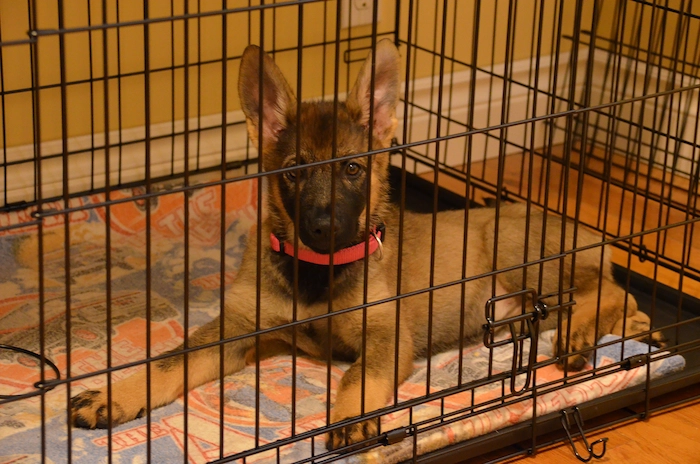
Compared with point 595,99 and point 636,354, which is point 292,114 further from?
point 595,99

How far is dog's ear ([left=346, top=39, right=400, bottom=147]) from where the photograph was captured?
2664 millimetres

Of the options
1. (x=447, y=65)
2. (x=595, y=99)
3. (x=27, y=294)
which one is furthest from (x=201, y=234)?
(x=595, y=99)

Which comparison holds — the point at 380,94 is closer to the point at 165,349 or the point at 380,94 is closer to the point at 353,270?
the point at 353,270

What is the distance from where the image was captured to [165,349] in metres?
3.13

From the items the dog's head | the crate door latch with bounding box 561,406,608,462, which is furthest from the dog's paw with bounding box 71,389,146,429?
the crate door latch with bounding box 561,406,608,462

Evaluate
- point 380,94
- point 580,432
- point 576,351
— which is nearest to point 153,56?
point 380,94

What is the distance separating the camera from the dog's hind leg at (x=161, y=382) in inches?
105

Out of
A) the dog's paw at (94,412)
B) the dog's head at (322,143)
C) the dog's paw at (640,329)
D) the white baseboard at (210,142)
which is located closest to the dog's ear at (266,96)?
the dog's head at (322,143)

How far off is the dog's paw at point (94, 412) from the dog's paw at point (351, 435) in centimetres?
57

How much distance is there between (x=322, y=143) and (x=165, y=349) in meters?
0.87

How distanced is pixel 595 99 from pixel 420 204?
1.49 m

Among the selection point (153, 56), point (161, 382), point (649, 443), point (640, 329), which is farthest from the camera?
point (153, 56)

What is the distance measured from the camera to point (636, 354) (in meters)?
3.09

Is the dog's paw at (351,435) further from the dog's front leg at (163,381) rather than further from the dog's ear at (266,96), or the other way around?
the dog's ear at (266,96)
